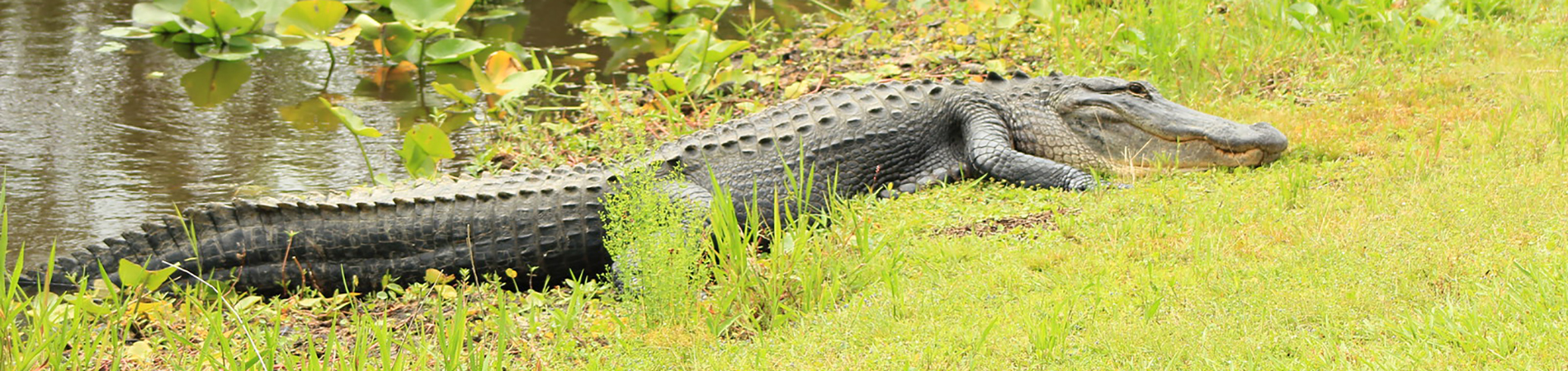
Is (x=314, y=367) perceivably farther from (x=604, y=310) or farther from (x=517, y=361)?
(x=604, y=310)

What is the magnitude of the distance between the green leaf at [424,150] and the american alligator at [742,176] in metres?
0.71

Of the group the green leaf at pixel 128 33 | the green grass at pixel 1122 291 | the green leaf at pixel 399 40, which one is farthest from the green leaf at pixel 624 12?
the green grass at pixel 1122 291

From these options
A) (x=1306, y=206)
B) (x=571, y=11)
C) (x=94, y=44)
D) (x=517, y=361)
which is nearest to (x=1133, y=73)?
(x=1306, y=206)

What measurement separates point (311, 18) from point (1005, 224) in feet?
17.4

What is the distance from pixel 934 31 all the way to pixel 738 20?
224 centimetres

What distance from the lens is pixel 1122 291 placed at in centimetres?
333

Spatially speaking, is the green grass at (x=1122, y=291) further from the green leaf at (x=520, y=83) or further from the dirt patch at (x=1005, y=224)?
the green leaf at (x=520, y=83)

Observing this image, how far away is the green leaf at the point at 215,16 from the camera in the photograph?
8312 millimetres

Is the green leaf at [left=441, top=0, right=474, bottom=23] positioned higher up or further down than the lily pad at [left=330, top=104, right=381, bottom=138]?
further down

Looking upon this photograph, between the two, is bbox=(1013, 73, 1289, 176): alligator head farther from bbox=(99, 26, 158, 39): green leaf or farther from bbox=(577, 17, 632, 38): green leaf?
bbox=(99, 26, 158, 39): green leaf

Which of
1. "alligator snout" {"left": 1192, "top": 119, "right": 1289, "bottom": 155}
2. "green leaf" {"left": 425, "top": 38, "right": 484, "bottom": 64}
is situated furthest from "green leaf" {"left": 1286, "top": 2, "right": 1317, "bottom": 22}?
"green leaf" {"left": 425, "top": 38, "right": 484, "bottom": 64}

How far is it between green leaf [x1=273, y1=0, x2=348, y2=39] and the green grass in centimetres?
310

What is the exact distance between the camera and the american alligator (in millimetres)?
4258

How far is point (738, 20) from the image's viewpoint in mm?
10109
